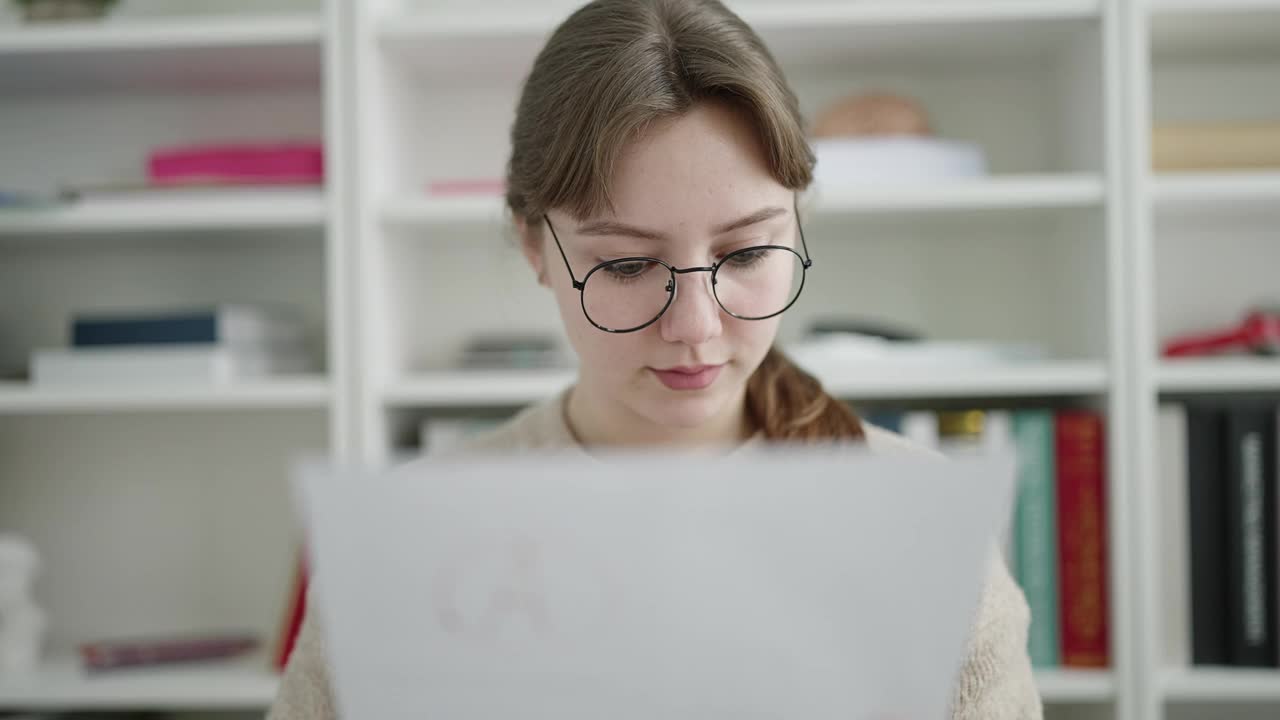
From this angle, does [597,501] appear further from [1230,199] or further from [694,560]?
[1230,199]

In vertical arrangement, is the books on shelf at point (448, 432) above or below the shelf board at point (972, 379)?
below

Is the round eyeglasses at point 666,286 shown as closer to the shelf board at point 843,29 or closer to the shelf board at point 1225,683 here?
the shelf board at point 843,29

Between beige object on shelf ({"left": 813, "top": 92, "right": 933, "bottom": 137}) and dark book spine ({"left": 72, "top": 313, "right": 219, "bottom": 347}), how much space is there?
96cm

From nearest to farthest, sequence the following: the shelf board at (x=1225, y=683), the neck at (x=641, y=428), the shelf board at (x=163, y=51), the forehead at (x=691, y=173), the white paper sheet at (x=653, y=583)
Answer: the white paper sheet at (x=653, y=583) → the forehead at (x=691, y=173) → the neck at (x=641, y=428) → the shelf board at (x=1225, y=683) → the shelf board at (x=163, y=51)

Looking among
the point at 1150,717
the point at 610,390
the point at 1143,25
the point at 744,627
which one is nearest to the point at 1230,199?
the point at 1143,25

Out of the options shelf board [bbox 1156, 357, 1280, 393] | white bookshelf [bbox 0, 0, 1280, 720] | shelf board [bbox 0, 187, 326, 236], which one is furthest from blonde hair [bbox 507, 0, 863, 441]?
shelf board [bbox 1156, 357, 1280, 393]

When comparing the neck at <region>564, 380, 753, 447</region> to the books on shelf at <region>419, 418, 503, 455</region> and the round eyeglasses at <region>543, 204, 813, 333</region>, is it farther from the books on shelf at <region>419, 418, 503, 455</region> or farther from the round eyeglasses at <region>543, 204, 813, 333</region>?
the books on shelf at <region>419, 418, 503, 455</region>

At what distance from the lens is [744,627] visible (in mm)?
499

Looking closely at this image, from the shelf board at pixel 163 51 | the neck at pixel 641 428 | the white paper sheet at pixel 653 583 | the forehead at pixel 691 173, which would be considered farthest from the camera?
the shelf board at pixel 163 51

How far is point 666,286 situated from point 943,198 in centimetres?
79

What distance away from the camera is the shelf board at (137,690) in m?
1.50

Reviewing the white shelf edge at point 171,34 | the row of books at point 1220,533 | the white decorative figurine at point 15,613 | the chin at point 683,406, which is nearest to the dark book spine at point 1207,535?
the row of books at point 1220,533

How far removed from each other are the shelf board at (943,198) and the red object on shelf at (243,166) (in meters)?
0.19

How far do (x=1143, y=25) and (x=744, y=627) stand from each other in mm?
1285
